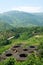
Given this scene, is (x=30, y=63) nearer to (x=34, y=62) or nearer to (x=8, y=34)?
(x=34, y=62)

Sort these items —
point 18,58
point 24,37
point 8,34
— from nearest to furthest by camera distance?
point 18,58
point 24,37
point 8,34

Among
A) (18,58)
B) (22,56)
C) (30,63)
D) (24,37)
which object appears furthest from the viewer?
(24,37)

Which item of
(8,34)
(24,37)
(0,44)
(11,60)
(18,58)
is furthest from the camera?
(8,34)

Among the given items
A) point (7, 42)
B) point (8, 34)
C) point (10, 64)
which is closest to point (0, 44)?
point (7, 42)

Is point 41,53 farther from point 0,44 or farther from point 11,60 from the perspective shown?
point 0,44

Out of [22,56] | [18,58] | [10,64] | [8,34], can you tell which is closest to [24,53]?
[22,56]

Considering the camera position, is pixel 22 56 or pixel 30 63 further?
pixel 22 56

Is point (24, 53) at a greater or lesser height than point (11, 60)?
lesser

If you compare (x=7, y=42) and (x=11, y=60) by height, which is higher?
(x=11, y=60)

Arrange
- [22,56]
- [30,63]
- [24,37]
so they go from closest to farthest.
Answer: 1. [30,63]
2. [22,56]
3. [24,37]
